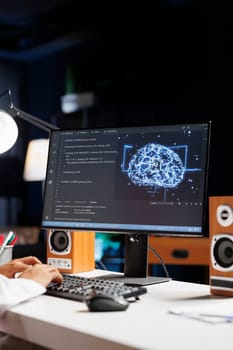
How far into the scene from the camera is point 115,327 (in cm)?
100

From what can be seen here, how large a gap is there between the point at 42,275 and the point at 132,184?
0.37 metres

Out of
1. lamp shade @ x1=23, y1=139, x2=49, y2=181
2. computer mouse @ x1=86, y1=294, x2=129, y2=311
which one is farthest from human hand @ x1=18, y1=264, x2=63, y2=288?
lamp shade @ x1=23, y1=139, x2=49, y2=181

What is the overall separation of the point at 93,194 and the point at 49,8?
376cm

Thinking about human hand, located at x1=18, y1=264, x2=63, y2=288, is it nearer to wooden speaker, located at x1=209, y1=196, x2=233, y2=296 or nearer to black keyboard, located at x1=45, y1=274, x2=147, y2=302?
black keyboard, located at x1=45, y1=274, x2=147, y2=302

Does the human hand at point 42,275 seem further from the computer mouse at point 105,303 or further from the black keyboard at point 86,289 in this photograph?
the computer mouse at point 105,303

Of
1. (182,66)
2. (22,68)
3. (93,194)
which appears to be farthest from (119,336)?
(22,68)

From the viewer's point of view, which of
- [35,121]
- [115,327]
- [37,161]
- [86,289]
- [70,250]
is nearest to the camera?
[115,327]

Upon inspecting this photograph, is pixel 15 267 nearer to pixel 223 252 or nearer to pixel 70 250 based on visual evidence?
pixel 70 250

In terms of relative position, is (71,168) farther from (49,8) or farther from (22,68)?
(22,68)

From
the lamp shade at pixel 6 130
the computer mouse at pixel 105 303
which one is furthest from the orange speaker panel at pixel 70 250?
the computer mouse at pixel 105 303

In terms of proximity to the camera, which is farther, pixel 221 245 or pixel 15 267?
pixel 15 267

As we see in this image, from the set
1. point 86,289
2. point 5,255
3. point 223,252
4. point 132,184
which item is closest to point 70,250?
point 5,255

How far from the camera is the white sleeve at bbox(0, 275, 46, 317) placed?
3.88 feet

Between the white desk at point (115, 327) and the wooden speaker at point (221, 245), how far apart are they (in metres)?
0.06
